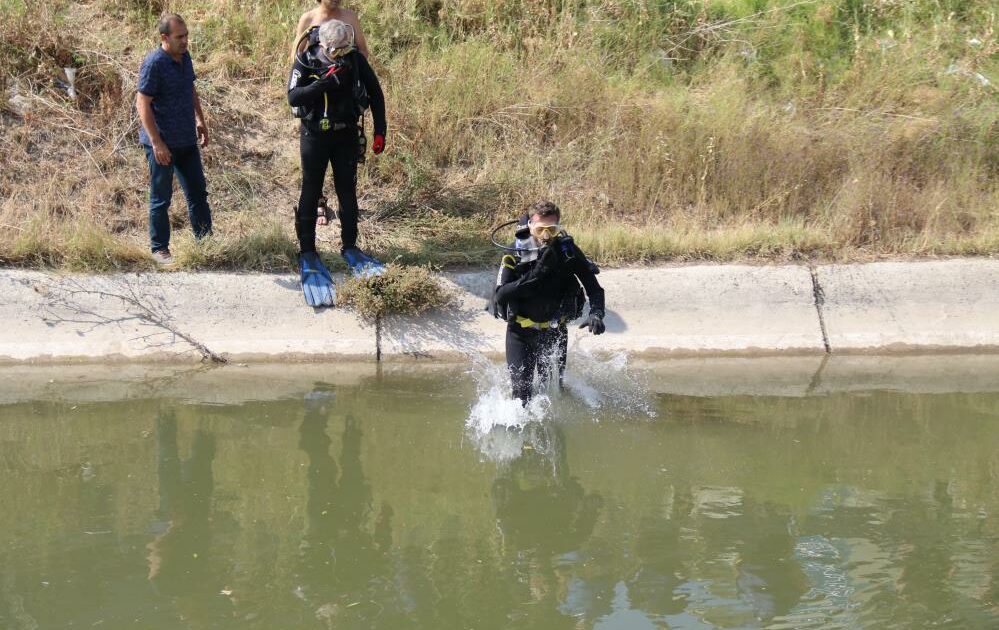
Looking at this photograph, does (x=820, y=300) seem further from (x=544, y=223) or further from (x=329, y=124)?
(x=329, y=124)

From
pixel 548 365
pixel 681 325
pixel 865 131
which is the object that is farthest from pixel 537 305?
pixel 865 131

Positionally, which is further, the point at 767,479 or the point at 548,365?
the point at 548,365

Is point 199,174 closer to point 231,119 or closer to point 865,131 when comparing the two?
point 231,119

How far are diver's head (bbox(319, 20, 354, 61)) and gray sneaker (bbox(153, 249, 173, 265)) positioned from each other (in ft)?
6.77

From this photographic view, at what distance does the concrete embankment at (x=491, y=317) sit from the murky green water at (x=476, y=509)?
0.55 m

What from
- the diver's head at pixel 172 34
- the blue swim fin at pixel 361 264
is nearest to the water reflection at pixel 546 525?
the blue swim fin at pixel 361 264

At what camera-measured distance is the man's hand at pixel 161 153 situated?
7.83 m

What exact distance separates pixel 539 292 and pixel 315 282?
8.19 ft

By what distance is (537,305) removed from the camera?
6.42 meters

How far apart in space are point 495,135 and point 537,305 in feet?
13.1

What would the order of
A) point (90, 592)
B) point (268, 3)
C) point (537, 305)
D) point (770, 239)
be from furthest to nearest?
point (268, 3)
point (770, 239)
point (537, 305)
point (90, 592)

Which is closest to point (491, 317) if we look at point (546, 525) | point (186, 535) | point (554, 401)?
point (554, 401)

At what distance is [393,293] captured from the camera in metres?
8.08

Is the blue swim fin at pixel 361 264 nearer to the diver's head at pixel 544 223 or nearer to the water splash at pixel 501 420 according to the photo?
the water splash at pixel 501 420
